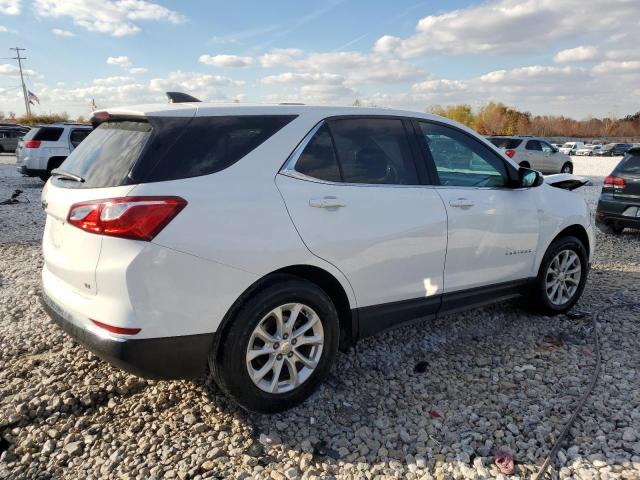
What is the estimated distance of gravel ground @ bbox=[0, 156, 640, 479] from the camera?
2.56 metres

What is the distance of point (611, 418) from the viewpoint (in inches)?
116

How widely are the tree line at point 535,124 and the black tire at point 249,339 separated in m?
84.8

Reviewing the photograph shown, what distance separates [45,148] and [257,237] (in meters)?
13.9

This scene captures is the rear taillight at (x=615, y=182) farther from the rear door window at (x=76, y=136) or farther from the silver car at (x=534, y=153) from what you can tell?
the rear door window at (x=76, y=136)

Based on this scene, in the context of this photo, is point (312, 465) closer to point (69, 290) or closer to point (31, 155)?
point (69, 290)

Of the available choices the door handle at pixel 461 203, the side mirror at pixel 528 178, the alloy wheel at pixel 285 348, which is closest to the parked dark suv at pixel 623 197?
the side mirror at pixel 528 178

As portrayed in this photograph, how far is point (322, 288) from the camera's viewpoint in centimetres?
311

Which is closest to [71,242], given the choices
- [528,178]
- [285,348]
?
[285,348]

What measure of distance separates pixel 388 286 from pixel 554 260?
2.03 meters

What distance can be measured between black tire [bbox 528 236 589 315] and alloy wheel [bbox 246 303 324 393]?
236cm

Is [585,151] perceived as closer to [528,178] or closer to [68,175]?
[528,178]

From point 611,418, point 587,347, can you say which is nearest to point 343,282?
point 611,418

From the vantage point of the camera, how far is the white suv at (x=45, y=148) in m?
14.0

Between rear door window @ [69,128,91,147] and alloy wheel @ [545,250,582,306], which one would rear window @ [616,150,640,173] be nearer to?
alloy wheel @ [545,250,582,306]
